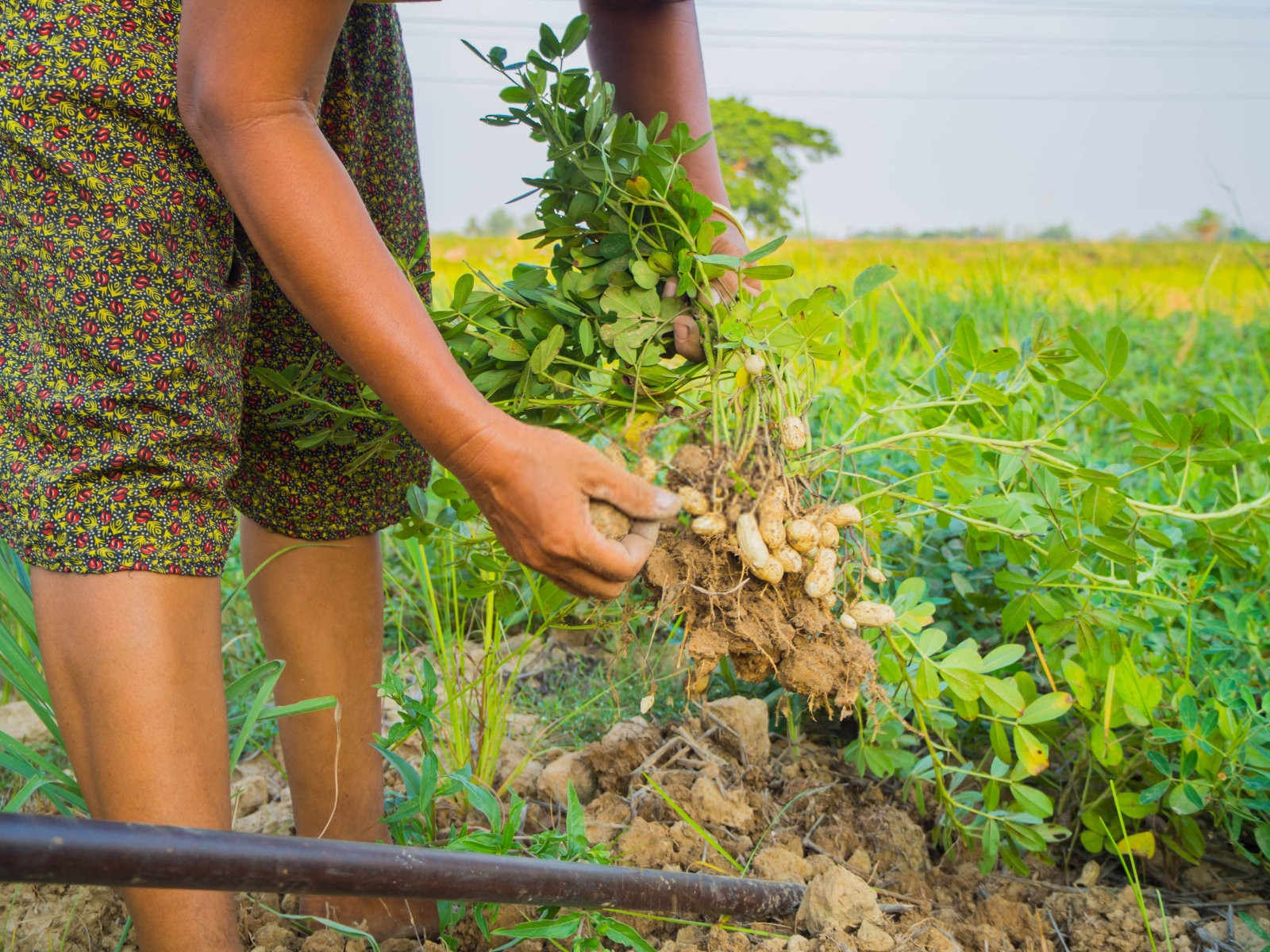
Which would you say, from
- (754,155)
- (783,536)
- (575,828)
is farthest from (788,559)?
(754,155)

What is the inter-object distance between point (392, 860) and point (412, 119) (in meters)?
1.00

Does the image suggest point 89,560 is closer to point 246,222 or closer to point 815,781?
point 246,222

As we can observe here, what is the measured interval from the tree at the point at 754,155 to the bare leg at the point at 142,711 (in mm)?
3727

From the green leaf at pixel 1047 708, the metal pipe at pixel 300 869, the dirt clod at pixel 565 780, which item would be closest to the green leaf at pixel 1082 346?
the green leaf at pixel 1047 708

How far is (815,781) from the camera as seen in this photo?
165cm

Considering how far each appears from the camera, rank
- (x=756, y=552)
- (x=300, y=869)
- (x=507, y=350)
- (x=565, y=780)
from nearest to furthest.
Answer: (x=300, y=869) → (x=756, y=552) → (x=507, y=350) → (x=565, y=780)

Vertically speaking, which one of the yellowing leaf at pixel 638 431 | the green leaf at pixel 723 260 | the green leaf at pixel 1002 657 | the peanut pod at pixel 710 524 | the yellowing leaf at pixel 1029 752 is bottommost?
the yellowing leaf at pixel 1029 752

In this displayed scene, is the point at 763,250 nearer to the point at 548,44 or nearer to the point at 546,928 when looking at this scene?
the point at 548,44

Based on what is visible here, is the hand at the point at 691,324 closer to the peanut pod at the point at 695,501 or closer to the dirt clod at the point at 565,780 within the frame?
the peanut pod at the point at 695,501

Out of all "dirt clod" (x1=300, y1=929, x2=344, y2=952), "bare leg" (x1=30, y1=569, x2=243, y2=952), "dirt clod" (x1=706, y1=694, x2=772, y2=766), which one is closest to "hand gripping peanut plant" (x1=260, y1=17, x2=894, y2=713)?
"bare leg" (x1=30, y1=569, x2=243, y2=952)

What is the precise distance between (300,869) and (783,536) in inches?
23.6

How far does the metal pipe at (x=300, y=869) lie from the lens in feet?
2.08

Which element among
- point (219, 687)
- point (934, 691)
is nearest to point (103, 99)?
point (219, 687)

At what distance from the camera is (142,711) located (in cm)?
99
